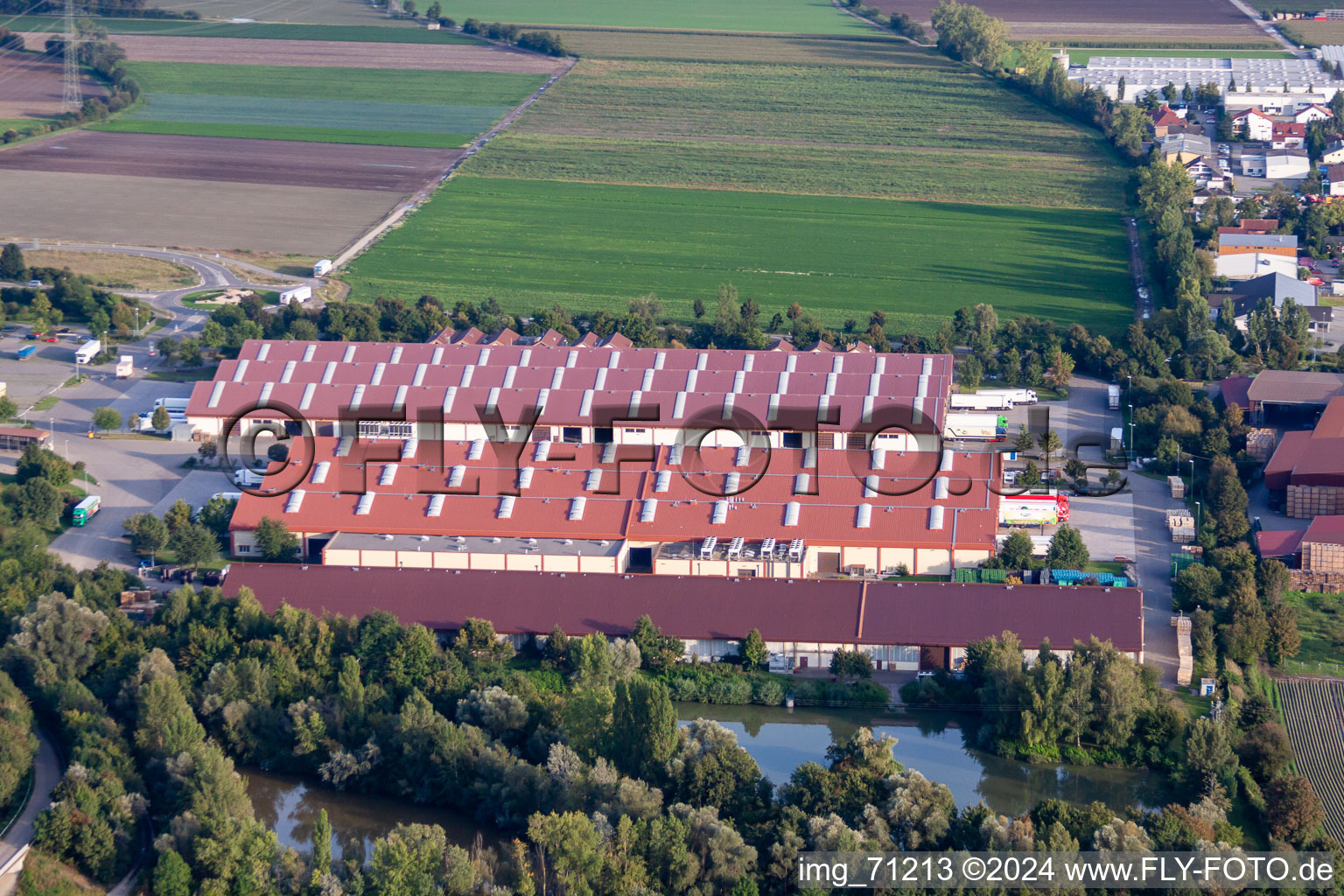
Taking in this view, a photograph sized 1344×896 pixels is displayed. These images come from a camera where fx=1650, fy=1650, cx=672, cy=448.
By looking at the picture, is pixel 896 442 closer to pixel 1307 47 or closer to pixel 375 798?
pixel 375 798

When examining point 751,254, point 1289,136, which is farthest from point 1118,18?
point 751,254

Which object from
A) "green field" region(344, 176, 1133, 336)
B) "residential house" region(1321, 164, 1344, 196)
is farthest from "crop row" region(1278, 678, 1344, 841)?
"residential house" region(1321, 164, 1344, 196)

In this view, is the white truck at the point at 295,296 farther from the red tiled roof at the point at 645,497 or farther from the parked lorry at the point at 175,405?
the red tiled roof at the point at 645,497

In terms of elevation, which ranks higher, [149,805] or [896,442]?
[896,442]

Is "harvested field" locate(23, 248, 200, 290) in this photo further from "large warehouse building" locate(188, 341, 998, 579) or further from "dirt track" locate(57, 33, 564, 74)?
"dirt track" locate(57, 33, 564, 74)

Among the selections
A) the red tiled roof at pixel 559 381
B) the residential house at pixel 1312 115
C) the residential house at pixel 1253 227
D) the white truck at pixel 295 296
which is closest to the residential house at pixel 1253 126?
the residential house at pixel 1312 115

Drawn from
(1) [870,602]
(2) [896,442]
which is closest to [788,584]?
(1) [870,602]

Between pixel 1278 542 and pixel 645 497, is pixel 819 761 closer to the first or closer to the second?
pixel 645 497
